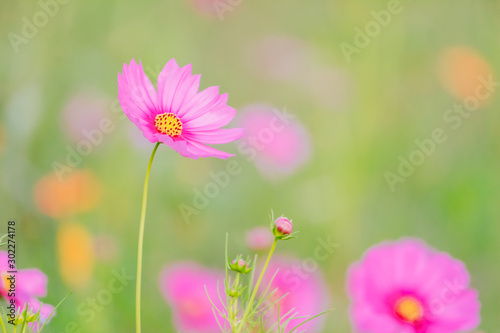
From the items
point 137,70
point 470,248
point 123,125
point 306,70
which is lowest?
point 137,70

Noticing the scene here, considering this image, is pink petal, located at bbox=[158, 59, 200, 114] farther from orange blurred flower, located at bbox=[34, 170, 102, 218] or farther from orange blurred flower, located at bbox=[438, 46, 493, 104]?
orange blurred flower, located at bbox=[438, 46, 493, 104]

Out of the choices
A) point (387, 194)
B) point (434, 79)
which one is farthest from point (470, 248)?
point (434, 79)

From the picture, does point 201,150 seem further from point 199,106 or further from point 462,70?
point 462,70

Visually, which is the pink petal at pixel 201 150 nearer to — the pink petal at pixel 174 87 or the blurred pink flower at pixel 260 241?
the pink petal at pixel 174 87

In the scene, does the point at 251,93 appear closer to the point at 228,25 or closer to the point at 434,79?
the point at 228,25

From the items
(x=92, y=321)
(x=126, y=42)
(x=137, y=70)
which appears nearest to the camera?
(x=137, y=70)

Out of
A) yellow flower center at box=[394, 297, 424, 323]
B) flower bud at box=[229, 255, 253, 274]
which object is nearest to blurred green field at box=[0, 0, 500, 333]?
yellow flower center at box=[394, 297, 424, 323]
